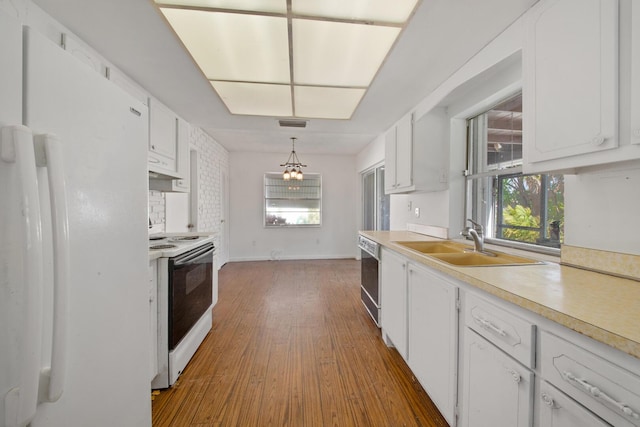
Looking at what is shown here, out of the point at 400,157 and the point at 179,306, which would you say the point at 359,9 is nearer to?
the point at 400,157

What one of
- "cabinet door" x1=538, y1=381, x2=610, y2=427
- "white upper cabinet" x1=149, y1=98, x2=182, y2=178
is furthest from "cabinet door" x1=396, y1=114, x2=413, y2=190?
"white upper cabinet" x1=149, y1=98, x2=182, y2=178

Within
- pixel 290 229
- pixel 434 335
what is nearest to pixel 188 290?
pixel 434 335

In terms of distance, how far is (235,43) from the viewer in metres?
1.74

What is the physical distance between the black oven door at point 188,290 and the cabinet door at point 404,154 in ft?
6.79

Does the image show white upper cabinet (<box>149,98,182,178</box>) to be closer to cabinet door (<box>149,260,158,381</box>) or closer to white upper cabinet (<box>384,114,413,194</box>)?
cabinet door (<box>149,260,158,381</box>)

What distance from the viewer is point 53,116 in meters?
0.66

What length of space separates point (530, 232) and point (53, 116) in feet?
7.94

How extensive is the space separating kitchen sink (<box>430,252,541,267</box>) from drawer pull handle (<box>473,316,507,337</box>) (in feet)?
1.53

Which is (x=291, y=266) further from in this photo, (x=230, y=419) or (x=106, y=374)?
(x=106, y=374)

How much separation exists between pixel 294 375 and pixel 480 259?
61.8 inches

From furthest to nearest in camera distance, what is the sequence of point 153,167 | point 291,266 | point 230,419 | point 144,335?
point 291,266 < point 153,167 < point 230,419 < point 144,335

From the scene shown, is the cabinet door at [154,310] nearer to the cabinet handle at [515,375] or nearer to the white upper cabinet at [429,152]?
the cabinet handle at [515,375]

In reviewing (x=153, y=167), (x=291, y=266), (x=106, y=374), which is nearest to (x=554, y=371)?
(x=106, y=374)

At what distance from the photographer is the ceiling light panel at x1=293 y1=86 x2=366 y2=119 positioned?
7.85 ft
